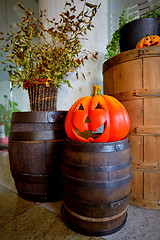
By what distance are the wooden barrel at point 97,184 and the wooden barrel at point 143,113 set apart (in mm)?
300

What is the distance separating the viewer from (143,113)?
4.01ft

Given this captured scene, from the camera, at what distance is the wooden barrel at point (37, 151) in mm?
1269

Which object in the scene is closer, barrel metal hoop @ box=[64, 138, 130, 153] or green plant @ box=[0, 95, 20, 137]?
barrel metal hoop @ box=[64, 138, 130, 153]

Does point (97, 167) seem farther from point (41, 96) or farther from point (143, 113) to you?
point (41, 96)

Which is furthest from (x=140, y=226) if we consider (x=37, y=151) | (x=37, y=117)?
(x=37, y=117)

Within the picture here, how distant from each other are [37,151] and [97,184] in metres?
0.61

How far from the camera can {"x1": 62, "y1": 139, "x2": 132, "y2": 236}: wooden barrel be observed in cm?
92

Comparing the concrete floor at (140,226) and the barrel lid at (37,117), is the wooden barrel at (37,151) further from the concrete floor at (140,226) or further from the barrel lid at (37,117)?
the concrete floor at (140,226)

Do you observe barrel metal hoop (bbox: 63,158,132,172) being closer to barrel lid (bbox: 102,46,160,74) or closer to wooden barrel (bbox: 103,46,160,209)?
wooden barrel (bbox: 103,46,160,209)

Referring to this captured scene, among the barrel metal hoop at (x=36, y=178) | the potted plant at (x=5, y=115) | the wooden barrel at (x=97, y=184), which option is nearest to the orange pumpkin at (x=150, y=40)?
the wooden barrel at (x=97, y=184)

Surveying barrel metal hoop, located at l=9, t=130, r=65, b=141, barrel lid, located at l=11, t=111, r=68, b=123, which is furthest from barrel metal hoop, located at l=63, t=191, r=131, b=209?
barrel lid, located at l=11, t=111, r=68, b=123

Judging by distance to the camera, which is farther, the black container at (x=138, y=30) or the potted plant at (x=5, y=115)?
the potted plant at (x=5, y=115)

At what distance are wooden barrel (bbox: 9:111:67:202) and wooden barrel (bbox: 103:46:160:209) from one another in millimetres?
646

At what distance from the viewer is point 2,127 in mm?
4156
